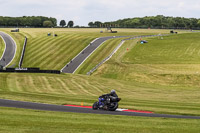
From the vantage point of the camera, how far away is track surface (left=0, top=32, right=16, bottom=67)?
9781cm

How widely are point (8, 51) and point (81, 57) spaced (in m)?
28.9

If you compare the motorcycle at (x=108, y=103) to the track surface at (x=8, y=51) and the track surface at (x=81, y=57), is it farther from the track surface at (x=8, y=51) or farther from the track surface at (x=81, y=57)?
the track surface at (x=8, y=51)

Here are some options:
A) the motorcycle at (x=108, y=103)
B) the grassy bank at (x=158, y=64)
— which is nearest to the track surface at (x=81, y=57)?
the grassy bank at (x=158, y=64)

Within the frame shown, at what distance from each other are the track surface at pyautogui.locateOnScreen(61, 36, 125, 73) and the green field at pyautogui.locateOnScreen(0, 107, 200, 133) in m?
61.5

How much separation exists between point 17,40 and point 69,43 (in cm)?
2316

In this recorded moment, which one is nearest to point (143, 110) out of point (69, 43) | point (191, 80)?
point (191, 80)

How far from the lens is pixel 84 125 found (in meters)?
18.4

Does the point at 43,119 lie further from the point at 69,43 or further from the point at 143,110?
the point at 69,43

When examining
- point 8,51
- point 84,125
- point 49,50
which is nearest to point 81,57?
point 49,50

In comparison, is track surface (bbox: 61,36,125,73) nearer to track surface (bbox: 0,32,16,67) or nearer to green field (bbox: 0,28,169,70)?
green field (bbox: 0,28,169,70)

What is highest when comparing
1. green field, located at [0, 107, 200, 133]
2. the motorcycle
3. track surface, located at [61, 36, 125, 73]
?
green field, located at [0, 107, 200, 133]

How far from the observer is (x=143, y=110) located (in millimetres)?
27391

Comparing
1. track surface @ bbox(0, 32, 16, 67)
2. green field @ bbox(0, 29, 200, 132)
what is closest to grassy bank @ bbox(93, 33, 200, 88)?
green field @ bbox(0, 29, 200, 132)

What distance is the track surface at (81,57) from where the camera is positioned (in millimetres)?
84381
